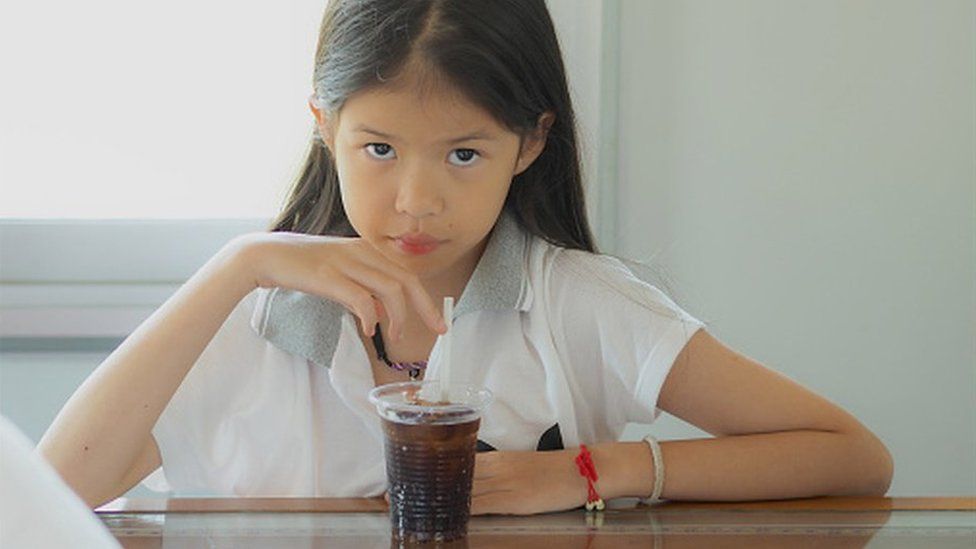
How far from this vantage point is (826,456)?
4.49ft

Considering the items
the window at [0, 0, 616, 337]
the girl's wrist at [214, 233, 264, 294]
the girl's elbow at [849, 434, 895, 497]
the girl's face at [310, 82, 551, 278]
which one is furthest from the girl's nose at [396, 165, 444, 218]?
the window at [0, 0, 616, 337]

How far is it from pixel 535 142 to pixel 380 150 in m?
0.20

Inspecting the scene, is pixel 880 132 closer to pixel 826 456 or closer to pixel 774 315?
pixel 774 315

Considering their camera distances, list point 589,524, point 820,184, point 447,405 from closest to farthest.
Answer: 1. point 447,405
2. point 589,524
3. point 820,184

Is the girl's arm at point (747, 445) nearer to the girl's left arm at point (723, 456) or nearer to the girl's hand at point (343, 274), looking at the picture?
the girl's left arm at point (723, 456)

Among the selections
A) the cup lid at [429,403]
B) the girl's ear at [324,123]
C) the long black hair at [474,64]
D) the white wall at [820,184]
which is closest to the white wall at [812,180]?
the white wall at [820,184]

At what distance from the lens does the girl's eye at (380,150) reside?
4.42 ft

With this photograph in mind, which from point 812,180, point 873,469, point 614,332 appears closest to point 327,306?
point 614,332

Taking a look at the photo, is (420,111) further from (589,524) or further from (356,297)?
(589,524)

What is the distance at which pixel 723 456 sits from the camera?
1334 mm

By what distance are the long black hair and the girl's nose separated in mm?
93

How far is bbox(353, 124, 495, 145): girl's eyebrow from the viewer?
1331 mm

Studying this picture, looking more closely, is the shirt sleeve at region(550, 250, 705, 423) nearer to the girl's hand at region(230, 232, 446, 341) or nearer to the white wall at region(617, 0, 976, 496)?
the girl's hand at region(230, 232, 446, 341)

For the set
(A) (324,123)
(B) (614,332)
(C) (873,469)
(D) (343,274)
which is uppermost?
(A) (324,123)
